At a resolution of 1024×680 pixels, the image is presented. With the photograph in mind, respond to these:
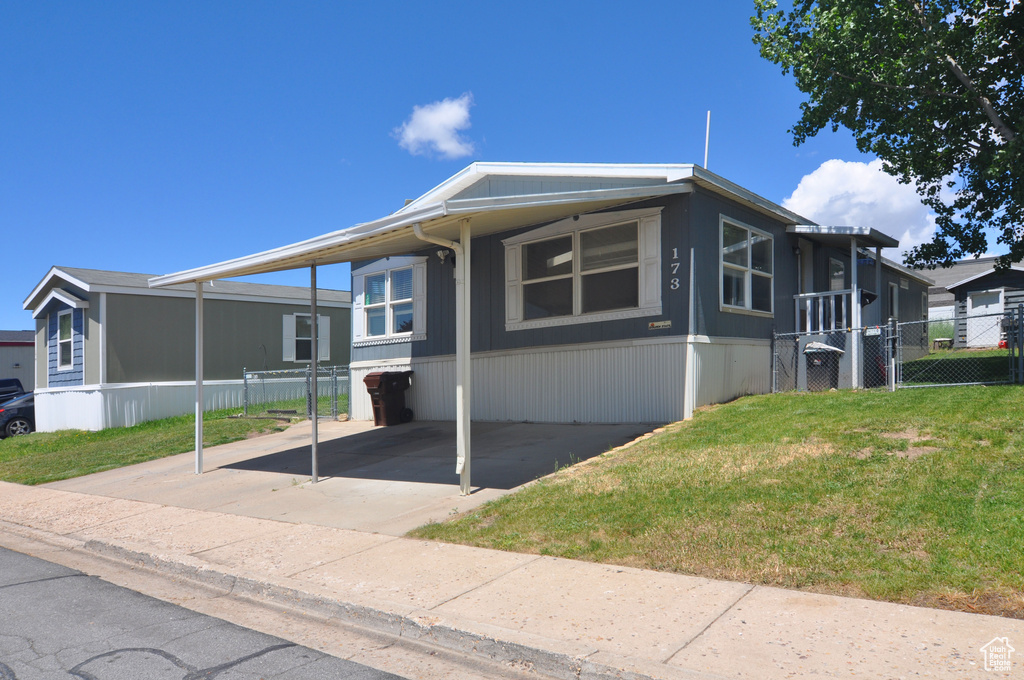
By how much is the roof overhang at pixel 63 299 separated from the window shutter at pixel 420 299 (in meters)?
10.4

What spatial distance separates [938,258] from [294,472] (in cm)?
1433

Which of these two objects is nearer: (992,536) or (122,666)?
(122,666)

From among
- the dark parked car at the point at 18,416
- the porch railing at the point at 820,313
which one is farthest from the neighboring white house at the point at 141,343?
the porch railing at the point at 820,313

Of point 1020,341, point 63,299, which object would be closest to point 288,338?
point 63,299

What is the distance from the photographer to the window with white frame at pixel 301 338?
22.8 meters

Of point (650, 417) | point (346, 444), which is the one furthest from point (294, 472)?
point (650, 417)

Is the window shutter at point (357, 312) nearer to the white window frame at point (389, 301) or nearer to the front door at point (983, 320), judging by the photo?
the white window frame at point (389, 301)

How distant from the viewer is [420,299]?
1489 cm

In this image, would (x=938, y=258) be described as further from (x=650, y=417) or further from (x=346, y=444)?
(x=346, y=444)

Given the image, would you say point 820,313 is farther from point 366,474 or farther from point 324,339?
point 324,339

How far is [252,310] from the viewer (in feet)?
71.9

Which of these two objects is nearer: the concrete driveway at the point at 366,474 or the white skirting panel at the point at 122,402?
the concrete driveway at the point at 366,474

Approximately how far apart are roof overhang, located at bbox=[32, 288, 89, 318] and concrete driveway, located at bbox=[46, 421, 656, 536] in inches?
335

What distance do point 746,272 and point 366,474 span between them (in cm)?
718
